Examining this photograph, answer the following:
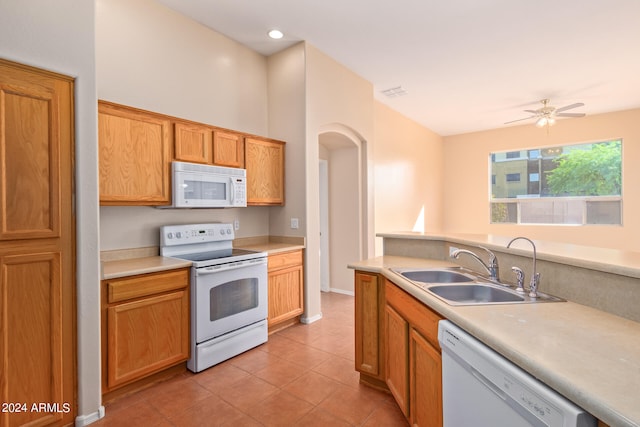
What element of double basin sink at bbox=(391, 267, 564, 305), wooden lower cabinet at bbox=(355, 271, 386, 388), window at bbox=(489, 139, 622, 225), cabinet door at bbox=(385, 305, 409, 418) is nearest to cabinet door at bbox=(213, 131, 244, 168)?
wooden lower cabinet at bbox=(355, 271, 386, 388)

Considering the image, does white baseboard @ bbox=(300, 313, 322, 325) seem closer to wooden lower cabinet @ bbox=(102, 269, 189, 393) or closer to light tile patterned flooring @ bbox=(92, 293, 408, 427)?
light tile patterned flooring @ bbox=(92, 293, 408, 427)

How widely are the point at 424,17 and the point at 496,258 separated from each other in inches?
101

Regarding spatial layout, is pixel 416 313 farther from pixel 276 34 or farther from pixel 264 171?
pixel 276 34

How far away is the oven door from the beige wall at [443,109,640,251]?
632 centimetres

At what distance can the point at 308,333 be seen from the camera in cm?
350

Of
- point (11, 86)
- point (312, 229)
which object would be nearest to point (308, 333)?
point (312, 229)

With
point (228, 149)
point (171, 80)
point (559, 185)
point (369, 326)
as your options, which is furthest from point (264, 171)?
point (559, 185)

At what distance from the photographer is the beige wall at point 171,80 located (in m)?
2.73

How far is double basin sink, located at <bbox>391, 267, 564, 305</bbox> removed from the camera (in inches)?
64.1

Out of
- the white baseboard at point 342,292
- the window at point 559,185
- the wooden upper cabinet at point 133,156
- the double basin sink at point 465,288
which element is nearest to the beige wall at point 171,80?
the wooden upper cabinet at point 133,156

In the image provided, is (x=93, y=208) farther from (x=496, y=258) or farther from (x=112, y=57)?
(x=496, y=258)

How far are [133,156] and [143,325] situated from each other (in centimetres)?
133

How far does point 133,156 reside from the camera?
2.58m

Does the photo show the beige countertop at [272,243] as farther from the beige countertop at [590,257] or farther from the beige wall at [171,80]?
the beige countertop at [590,257]
